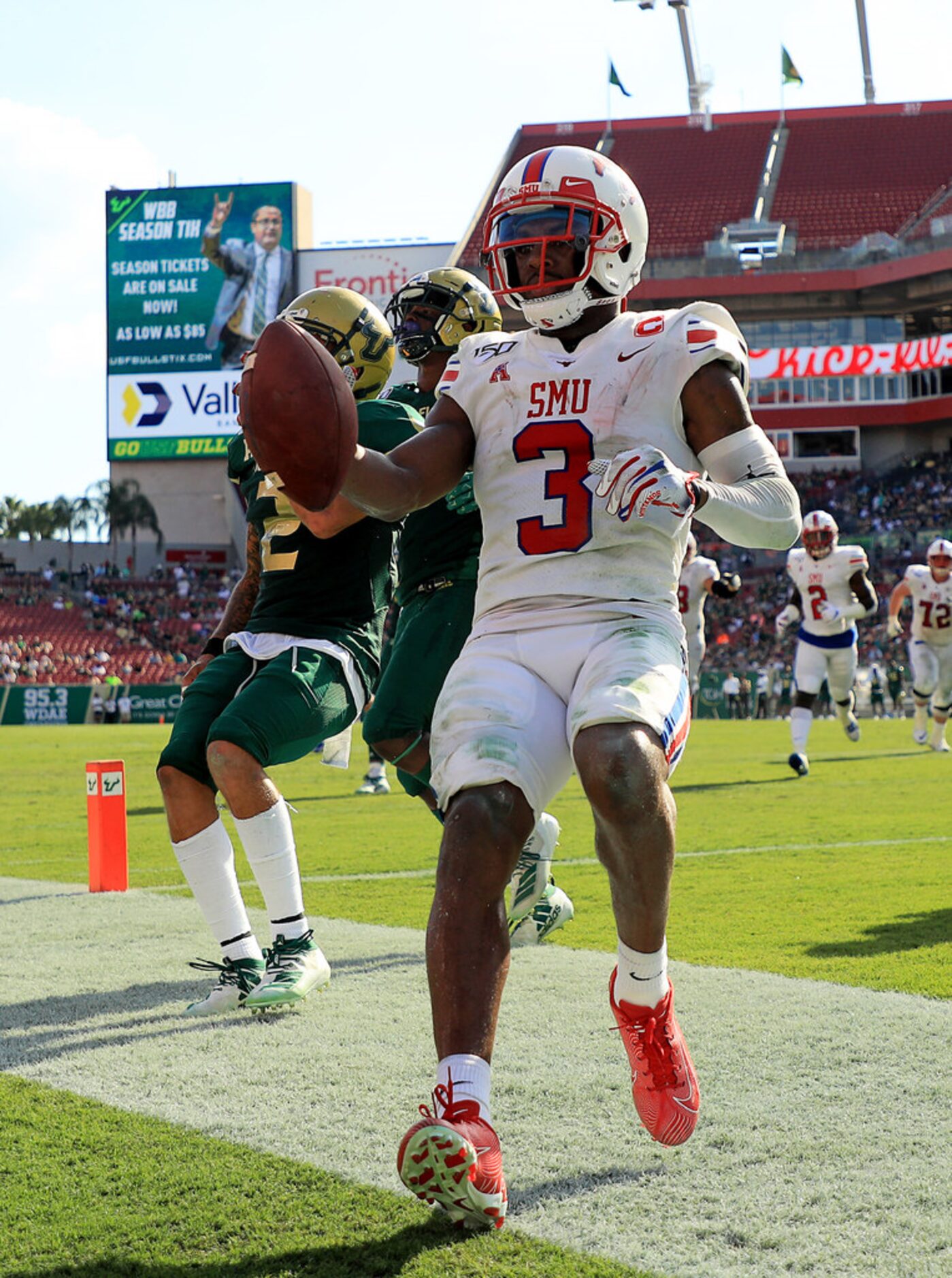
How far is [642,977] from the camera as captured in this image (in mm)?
2645

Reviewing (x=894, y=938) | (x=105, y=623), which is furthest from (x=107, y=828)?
(x=105, y=623)

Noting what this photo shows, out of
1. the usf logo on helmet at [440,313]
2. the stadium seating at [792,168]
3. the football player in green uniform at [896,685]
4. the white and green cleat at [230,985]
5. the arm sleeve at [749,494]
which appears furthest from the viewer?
the stadium seating at [792,168]

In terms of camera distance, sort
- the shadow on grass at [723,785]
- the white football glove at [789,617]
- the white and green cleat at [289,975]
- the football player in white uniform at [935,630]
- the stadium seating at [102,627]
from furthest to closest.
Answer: the stadium seating at [102,627] < the football player in white uniform at [935,630] < the white football glove at [789,617] < the shadow on grass at [723,785] < the white and green cleat at [289,975]

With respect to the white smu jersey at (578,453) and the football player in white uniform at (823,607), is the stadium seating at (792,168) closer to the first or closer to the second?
the football player in white uniform at (823,607)

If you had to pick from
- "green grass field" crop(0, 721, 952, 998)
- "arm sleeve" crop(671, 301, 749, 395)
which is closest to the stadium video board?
"green grass field" crop(0, 721, 952, 998)

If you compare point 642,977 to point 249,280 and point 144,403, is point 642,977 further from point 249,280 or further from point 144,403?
point 144,403

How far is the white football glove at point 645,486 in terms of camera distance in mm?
2592

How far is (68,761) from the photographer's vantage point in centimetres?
1798

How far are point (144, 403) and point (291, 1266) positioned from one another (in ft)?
165

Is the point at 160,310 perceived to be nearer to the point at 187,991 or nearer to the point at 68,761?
the point at 68,761

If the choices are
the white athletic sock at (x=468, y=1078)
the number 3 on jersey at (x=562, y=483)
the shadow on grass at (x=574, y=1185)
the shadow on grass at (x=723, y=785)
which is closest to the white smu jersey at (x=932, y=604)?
the shadow on grass at (x=723, y=785)

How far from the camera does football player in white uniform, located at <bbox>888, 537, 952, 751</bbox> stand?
1573 cm

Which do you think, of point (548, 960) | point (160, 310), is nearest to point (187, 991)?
point (548, 960)

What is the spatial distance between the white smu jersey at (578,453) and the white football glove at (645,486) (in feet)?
0.61
